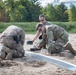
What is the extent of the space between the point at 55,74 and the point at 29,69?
2.69 feet

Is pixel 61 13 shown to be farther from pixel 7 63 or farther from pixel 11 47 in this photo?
pixel 7 63

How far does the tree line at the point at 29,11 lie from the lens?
3209 centimetres

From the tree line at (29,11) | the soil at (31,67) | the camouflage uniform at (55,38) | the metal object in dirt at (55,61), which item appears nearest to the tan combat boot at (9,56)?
the soil at (31,67)

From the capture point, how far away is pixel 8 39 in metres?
8.77

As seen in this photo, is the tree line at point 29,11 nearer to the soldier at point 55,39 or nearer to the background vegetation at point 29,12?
the background vegetation at point 29,12

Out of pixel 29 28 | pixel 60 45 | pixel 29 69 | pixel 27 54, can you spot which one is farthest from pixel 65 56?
pixel 29 28

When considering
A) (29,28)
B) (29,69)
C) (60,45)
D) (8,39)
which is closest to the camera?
(29,69)

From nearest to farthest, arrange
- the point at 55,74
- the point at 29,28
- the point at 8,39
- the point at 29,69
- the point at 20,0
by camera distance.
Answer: the point at 55,74, the point at 29,69, the point at 8,39, the point at 29,28, the point at 20,0

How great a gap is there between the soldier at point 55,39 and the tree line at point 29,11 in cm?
2243

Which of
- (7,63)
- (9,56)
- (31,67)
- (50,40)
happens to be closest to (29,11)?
(50,40)

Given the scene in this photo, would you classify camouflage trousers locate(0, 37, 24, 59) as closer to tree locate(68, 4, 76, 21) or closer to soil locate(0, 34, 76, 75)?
soil locate(0, 34, 76, 75)

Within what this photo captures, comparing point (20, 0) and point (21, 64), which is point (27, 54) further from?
point (20, 0)

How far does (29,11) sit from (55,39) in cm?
2415

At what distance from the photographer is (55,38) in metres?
9.54
